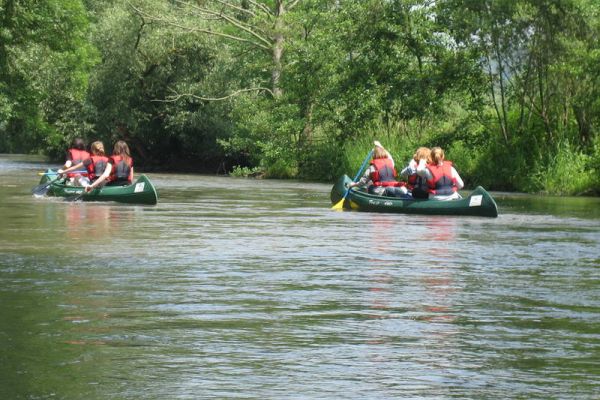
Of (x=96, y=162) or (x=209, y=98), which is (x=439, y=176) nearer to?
(x=96, y=162)

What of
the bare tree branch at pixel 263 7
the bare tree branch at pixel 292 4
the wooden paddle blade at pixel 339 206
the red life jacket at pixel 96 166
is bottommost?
the wooden paddle blade at pixel 339 206

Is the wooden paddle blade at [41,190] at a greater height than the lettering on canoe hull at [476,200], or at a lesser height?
lesser

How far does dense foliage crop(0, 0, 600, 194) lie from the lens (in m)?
35.7

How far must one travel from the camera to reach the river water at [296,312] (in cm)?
707

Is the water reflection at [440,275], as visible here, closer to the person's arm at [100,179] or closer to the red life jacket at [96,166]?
the person's arm at [100,179]

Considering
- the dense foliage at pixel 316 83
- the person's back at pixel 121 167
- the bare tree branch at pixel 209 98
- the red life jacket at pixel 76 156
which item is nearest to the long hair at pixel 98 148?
the person's back at pixel 121 167

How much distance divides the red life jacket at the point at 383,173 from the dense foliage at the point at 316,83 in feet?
32.9

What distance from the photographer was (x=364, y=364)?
299 inches

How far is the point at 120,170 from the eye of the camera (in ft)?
89.1

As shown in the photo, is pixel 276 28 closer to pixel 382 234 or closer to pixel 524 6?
pixel 524 6

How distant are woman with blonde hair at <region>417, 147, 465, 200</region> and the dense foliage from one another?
36.6 ft

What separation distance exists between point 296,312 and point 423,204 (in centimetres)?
1372

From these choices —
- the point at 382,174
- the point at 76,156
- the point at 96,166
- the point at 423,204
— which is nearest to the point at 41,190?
the point at 76,156

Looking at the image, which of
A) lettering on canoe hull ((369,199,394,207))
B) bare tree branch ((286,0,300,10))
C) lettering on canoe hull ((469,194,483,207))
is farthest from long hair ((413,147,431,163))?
bare tree branch ((286,0,300,10))
